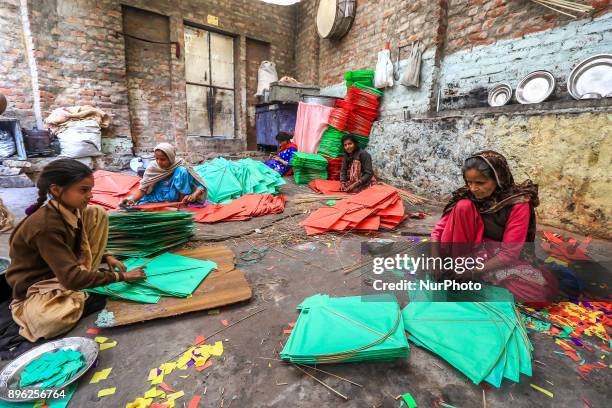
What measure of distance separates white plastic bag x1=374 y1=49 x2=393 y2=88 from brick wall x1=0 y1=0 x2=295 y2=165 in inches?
158

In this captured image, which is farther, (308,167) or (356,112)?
(356,112)

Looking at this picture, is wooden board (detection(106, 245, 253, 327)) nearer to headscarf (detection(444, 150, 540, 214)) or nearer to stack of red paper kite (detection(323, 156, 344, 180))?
headscarf (detection(444, 150, 540, 214))

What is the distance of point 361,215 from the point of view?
3354mm

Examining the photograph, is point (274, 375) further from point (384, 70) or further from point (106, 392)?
point (384, 70)

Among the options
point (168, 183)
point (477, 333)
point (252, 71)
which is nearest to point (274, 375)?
point (477, 333)

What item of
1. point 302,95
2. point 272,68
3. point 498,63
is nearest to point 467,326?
point 498,63

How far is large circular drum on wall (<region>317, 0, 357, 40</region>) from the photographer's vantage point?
6508 mm

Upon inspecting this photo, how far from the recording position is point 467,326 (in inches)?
62.1

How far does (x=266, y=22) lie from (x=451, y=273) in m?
8.63

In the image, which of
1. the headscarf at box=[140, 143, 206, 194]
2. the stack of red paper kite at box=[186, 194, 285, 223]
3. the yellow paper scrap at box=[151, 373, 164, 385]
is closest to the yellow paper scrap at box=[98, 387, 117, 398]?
the yellow paper scrap at box=[151, 373, 164, 385]

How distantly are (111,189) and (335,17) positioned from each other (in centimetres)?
581

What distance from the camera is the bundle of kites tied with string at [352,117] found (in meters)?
5.83

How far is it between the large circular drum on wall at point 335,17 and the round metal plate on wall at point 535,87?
13.9 ft

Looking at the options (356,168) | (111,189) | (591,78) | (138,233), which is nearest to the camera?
(138,233)
